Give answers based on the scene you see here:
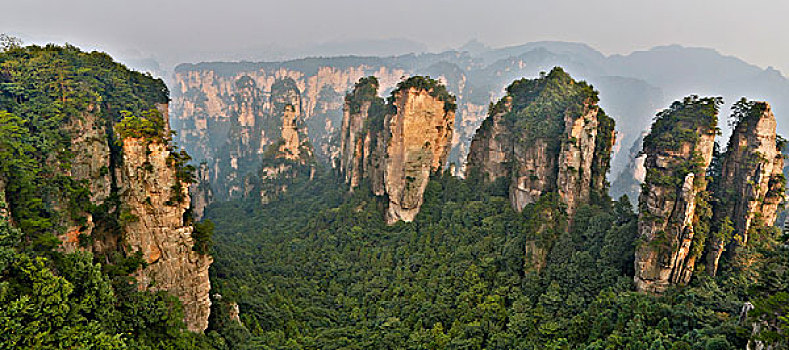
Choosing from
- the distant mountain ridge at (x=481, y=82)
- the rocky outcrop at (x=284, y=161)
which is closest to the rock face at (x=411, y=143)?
the rocky outcrop at (x=284, y=161)

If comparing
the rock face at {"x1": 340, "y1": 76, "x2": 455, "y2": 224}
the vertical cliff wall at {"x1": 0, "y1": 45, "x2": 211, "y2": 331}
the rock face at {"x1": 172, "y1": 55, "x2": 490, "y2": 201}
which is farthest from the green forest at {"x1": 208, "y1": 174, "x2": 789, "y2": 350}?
the rock face at {"x1": 172, "y1": 55, "x2": 490, "y2": 201}

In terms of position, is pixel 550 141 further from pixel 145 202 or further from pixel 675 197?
pixel 145 202

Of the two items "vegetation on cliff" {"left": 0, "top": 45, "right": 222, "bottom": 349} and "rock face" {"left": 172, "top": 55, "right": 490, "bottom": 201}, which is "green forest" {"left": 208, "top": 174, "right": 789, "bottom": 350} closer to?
"vegetation on cliff" {"left": 0, "top": 45, "right": 222, "bottom": 349}

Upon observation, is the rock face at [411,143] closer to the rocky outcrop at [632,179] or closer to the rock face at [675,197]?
the rock face at [675,197]

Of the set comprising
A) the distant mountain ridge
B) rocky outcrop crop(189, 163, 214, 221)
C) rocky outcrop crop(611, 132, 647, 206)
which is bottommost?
rocky outcrop crop(189, 163, 214, 221)

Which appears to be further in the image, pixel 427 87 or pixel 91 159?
pixel 427 87

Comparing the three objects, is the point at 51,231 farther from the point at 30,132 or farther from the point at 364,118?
the point at 364,118

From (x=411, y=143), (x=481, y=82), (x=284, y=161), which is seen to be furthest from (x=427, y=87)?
(x=481, y=82)
